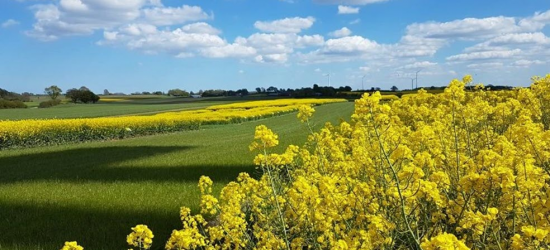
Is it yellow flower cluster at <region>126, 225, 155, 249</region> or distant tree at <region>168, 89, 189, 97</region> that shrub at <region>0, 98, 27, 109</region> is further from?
yellow flower cluster at <region>126, 225, 155, 249</region>

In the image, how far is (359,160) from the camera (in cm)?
448

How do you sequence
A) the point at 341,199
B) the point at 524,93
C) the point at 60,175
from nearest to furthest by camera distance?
the point at 341,199
the point at 524,93
the point at 60,175

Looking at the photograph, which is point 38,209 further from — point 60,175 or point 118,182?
point 60,175

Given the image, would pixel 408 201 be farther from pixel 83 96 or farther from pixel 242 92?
pixel 242 92

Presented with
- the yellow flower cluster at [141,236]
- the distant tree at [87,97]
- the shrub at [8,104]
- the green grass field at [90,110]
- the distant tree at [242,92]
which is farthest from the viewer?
the distant tree at [242,92]

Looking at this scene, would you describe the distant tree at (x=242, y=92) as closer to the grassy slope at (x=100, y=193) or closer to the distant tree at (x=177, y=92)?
the distant tree at (x=177, y=92)

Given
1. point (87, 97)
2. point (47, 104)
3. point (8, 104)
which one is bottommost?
point (47, 104)

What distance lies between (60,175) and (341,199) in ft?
32.3

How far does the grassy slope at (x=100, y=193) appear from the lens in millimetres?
5965

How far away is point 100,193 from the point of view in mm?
8609

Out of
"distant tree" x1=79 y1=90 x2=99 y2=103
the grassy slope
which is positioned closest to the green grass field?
"distant tree" x1=79 y1=90 x2=99 y2=103

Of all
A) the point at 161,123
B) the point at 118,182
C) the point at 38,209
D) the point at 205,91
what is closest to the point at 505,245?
the point at 38,209

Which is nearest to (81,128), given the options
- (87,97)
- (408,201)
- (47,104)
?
(408,201)

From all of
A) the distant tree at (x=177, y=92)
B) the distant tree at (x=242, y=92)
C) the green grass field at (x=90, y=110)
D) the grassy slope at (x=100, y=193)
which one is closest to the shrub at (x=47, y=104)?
the green grass field at (x=90, y=110)
